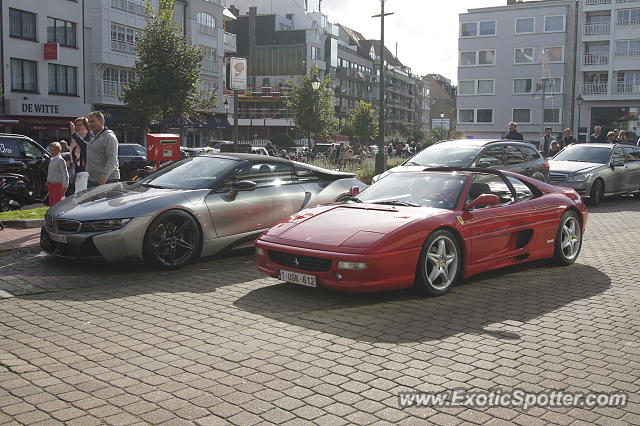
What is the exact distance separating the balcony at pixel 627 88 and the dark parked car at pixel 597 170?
4603 cm

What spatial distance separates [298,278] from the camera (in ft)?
21.5

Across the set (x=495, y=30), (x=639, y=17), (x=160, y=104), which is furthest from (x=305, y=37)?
(x=160, y=104)

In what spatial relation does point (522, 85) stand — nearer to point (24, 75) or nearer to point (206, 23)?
point (206, 23)

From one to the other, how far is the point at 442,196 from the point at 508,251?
1053 mm

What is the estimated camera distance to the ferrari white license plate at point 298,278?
21.1 feet

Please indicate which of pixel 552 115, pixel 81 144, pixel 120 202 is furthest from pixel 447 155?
pixel 552 115

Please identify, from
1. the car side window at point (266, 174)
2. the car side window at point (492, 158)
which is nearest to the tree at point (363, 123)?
the car side window at point (492, 158)

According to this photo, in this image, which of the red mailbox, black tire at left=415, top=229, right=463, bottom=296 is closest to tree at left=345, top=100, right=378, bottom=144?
the red mailbox

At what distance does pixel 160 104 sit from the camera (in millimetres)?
35344

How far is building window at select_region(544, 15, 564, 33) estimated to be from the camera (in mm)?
66875

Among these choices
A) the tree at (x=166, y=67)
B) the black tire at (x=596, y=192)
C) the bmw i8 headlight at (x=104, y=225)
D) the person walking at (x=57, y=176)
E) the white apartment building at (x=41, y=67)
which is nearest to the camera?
the bmw i8 headlight at (x=104, y=225)

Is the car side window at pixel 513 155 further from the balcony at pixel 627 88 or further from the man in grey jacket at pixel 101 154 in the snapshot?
the balcony at pixel 627 88

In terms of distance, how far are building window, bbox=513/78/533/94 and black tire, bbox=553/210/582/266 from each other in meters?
63.0
